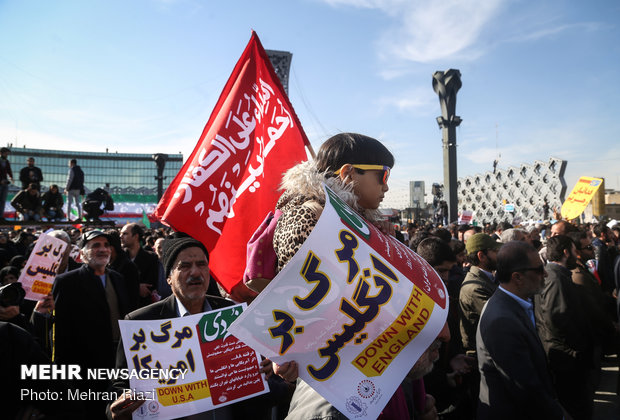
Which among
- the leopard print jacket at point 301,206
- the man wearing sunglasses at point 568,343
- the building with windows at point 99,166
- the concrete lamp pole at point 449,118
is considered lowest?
the man wearing sunglasses at point 568,343

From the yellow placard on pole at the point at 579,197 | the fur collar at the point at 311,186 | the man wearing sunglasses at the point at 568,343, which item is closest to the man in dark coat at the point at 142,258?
the fur collar at the point at 311,186

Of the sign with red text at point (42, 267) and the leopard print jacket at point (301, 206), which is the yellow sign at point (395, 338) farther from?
the sign with red text at point (42, 267)

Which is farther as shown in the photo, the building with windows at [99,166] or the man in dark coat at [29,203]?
the building with windows at [99,166]

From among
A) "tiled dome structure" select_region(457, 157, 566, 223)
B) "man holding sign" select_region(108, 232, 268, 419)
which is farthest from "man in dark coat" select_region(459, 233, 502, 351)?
"tiled dome structure" select_region(457, 157, 566, 223)

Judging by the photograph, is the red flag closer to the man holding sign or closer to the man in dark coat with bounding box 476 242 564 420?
the man holding sign

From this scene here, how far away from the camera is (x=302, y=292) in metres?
1.21

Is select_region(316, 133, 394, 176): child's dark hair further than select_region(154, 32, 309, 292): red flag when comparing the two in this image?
No

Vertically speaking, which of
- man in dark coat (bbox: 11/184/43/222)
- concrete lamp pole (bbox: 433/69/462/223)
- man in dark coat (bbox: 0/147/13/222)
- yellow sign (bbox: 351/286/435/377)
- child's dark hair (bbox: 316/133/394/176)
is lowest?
yellow sign (bbox: 351/286/435/377)

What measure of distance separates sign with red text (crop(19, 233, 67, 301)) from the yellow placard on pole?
13846 mm

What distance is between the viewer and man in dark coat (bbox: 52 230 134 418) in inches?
138

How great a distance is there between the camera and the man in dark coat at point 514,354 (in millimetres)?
2438

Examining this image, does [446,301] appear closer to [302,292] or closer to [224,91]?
[302,292]

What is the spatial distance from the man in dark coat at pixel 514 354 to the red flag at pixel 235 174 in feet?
5.89

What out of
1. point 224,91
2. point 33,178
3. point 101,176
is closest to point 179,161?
point 101,176
